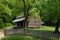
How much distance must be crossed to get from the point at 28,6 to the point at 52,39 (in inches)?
907

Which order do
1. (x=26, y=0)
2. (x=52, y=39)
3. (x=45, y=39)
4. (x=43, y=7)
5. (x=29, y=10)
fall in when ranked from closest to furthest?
(x=52, y=39), (x=45, y=39), (x=43, y=7), (x=26, y=0), (x=29, y=10)

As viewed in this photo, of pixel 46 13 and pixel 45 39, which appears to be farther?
pixel 46 13

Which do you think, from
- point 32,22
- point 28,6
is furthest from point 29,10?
point 32,22

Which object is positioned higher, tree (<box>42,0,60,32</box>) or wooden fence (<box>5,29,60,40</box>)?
tree (<box>42,0,60,32</box>)

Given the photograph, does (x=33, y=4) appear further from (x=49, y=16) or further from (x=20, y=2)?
(x=49, y=16)

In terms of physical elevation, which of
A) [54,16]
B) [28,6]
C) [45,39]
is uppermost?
[28,6]

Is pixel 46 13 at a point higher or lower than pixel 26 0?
lower

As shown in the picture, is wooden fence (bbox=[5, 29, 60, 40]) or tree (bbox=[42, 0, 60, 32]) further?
tree (bbox=[42, 0, 60, 32])

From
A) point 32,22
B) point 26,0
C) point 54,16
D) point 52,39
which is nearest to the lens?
point 52,39

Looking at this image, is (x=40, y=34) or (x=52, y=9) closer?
(x=40, y=34)

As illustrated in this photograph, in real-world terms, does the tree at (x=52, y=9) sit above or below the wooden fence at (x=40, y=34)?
above

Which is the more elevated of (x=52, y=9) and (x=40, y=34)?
(x=52, y=9)

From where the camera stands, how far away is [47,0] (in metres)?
34.6

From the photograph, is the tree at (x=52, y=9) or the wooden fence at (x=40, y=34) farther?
the tree at (x=52, y=9)
